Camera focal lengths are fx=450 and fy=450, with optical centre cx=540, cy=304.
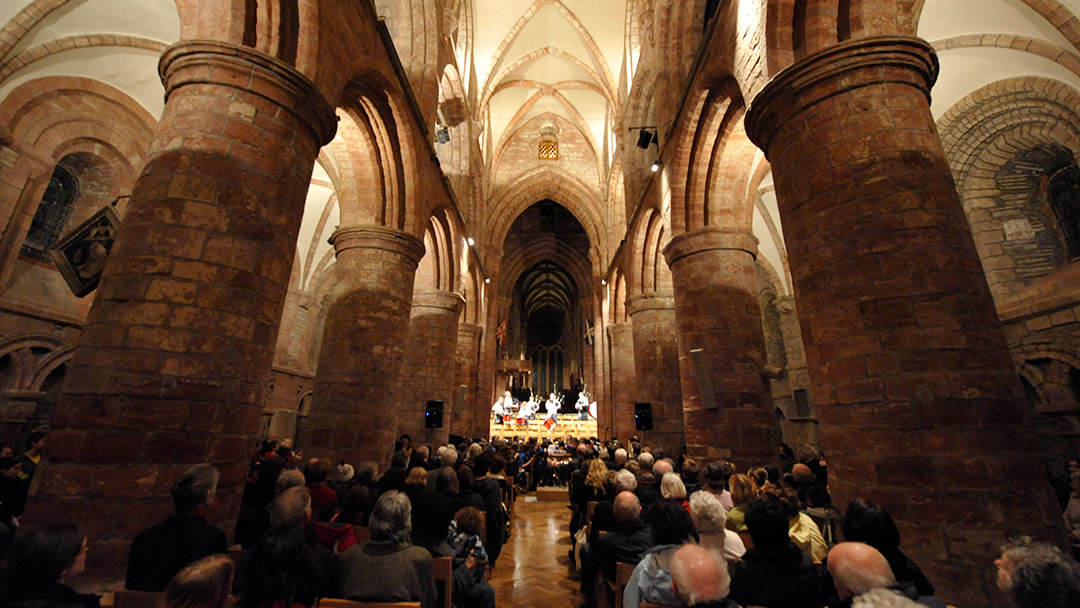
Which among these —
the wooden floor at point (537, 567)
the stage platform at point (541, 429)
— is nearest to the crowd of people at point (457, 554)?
the wooden floor at point (537, 567)

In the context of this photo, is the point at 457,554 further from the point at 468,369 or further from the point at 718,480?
the point at 468,369

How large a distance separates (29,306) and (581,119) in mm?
16626

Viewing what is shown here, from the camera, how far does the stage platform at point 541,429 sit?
1794 centimetres

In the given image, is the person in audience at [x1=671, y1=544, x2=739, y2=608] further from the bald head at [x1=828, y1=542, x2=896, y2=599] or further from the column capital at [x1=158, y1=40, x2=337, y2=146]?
the column capital at [x1=158, y1=40, x2=337, y2=146]

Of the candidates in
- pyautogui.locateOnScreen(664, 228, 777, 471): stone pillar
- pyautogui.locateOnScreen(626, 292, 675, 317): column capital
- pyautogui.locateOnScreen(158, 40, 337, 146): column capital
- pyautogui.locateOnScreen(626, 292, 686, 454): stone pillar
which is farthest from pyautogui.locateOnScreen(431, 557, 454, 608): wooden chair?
pyautogui.locateOnScreen(626, 292, 675, 317): column capital

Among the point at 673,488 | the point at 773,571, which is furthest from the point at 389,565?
the point at 673,488

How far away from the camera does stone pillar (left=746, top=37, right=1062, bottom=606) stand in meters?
2.87

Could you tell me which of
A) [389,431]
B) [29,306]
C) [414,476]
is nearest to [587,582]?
[414,476]

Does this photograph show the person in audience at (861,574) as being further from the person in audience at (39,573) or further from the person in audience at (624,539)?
the person in audience at (39,573)

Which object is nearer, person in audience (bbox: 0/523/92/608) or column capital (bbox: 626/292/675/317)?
person in audience (bbox: 0/523/92/608)

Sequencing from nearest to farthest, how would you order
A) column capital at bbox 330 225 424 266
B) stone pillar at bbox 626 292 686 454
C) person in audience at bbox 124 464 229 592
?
person in audience at bbox 124 464 229 592
column capital at bbox 330 225 424 266
stone pillar at bbox 626 292 686 454

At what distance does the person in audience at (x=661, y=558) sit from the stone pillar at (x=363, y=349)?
5.22m

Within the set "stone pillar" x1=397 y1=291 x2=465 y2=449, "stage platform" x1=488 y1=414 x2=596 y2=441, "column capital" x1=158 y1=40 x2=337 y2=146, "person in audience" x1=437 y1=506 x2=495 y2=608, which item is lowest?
"person in audience" x1=437 y1=506 x2=495 y2=608

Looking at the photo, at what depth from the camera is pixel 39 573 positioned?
1.42 metres
